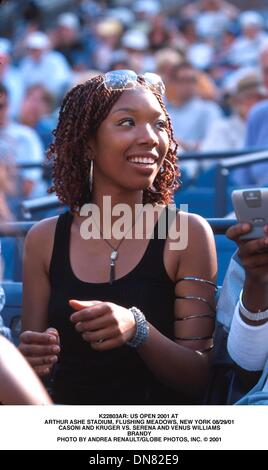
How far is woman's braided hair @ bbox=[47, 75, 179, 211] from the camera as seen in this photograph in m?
3.15

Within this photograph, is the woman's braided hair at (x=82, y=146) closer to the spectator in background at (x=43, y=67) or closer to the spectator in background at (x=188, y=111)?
the spectator in background at (x=188, y=111)

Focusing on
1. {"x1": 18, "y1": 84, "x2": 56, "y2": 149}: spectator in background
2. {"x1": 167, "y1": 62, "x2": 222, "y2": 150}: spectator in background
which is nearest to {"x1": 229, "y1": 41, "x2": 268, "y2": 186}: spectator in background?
{"x1": 167, "y1": 62, "x2": 222, "y2": 150}: spectator in background

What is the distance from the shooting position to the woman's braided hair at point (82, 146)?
10.3 feet

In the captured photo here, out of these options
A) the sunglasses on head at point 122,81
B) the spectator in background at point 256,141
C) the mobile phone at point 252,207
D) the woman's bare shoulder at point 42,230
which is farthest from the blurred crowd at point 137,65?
the mobile phone at point 252,207

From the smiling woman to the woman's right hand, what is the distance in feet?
0.03

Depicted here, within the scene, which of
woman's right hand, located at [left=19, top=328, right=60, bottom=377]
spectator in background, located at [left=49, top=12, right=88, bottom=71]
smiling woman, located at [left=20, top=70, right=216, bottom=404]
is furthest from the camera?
spectator in background, located at [left=49, top=12, right=88, bottom=71]

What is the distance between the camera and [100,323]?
105 inches

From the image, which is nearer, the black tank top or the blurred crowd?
the black tank top

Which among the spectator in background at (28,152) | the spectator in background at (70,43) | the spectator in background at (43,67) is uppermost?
the spectator in background at (28,152)

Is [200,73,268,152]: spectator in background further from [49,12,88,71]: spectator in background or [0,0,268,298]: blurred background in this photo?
[49,12,88,71]: spectator in background

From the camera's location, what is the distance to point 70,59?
15.1 metres

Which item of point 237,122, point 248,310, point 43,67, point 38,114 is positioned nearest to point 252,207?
point 248,310

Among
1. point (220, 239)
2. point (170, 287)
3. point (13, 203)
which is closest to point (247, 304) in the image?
point (170, 287)

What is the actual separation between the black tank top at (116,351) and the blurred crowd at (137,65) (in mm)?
347
